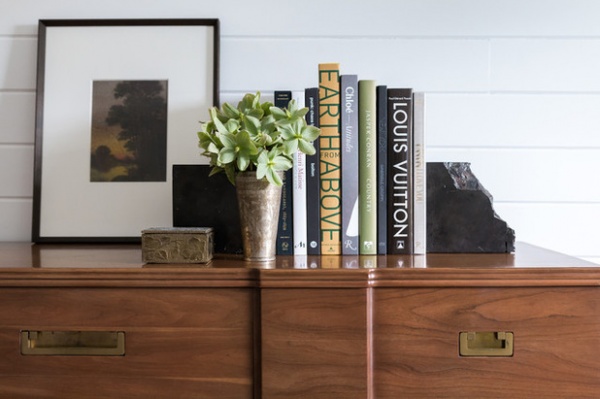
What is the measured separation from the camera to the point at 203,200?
984mm

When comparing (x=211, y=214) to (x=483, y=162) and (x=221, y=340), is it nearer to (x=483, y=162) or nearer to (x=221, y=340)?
(x=221, y=340)

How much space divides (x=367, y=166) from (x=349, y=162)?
3 centimetres

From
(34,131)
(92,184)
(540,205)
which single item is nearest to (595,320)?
(540,205)

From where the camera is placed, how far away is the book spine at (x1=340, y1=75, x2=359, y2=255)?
0.96 m

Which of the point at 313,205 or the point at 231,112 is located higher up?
the point at 231,112

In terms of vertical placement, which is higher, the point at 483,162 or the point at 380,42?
the point at 380,42

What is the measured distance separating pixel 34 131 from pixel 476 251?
920 millimetres

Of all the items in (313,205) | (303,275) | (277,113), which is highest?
(277,113)

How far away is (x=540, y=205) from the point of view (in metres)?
1.19

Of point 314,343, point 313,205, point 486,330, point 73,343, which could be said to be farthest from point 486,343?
point 73,343

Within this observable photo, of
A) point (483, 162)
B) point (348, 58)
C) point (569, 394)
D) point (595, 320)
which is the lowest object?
point (569, 394)

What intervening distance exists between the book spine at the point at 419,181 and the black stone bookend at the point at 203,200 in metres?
0.31

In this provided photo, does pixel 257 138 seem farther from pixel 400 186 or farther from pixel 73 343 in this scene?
pixel 73 343

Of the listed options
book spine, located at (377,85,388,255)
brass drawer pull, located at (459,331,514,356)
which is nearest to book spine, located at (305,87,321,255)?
book spine, located at (377,85,388,255)
